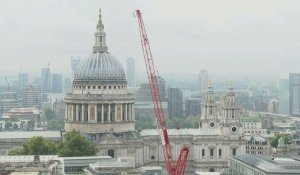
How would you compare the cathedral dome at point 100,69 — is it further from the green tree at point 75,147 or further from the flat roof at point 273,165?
the flat roof at point 273,165

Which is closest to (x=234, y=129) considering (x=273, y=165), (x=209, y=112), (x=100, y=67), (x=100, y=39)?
(x=209, y=112)

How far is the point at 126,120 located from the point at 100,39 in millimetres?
14790

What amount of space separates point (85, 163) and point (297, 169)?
80.1 ft

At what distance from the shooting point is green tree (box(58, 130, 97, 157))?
377 feet

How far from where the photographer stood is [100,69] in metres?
136

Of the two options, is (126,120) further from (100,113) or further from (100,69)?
(100,69)

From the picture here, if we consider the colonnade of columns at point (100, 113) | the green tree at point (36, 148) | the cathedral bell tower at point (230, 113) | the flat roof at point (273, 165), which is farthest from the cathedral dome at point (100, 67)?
the flat roof at point (273, 165)

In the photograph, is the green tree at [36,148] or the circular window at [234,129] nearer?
the green tree at [36,148]

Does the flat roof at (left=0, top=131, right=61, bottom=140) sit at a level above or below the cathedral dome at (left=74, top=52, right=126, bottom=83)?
below

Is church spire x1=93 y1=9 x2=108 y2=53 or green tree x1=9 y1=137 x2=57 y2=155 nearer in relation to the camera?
green tree x1=9 y1=137 x2=57 y2=155

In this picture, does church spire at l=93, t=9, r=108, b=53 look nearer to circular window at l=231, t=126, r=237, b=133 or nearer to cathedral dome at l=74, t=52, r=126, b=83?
cathedral dome at l=74, t=52, r=126, b=83

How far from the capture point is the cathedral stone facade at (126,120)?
133 m

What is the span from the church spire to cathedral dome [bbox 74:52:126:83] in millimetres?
864

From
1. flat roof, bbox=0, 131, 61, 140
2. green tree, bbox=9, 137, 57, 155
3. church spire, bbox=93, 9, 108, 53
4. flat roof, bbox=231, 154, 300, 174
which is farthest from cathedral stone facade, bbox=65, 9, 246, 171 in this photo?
flat roof, bbox=231, 154, 300, 174
